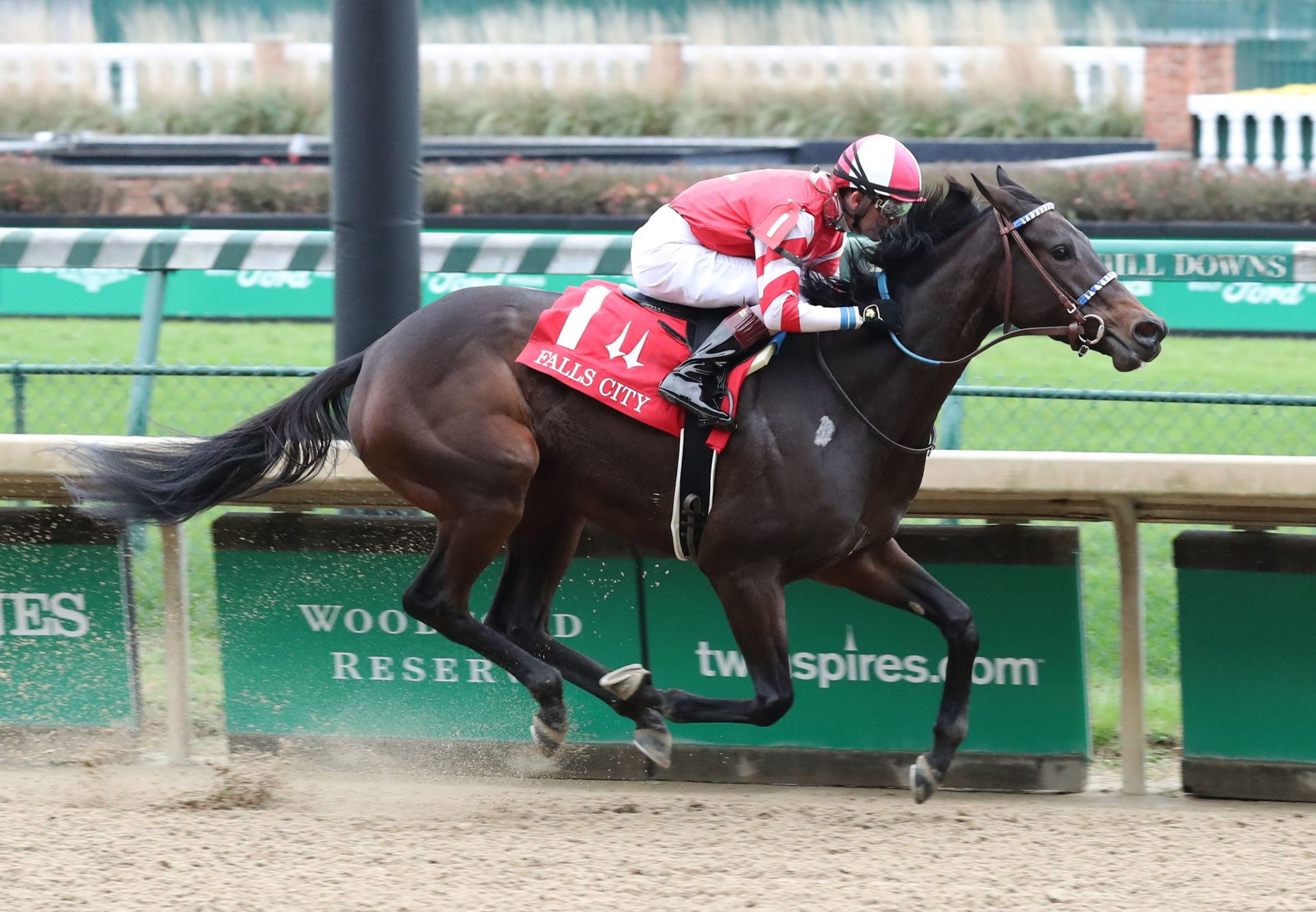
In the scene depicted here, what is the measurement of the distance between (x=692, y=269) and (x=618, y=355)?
12.1 inches

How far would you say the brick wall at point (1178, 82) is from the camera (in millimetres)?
16969

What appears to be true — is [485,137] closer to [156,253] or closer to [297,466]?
[156,253]

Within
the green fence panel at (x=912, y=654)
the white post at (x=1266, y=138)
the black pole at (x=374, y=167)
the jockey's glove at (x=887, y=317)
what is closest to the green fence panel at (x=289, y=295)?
the black pole at (x=374, y=167)

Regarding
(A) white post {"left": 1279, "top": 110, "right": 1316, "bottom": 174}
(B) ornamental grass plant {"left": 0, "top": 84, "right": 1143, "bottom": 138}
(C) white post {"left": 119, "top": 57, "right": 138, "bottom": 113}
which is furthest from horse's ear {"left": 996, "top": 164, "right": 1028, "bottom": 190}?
(C) white post {"left": 119, "top": 57, "right": 138, "bottom": 113}

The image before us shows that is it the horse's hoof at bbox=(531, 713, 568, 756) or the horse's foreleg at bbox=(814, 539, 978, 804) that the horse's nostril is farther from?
the horse's hoof at bbox=(531, 713, 568, 756)

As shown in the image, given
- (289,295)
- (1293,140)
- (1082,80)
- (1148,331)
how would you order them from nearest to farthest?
(1148,331)
(289,295)
(1293,140)
(1082,80)

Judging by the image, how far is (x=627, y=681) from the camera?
4.59 m

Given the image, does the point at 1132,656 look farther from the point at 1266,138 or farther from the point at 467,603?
the point at 1266,138

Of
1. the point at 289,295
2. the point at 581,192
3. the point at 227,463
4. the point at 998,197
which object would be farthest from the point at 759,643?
the point at 581,192

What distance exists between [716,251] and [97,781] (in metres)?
2.39

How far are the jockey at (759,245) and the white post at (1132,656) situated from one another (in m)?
1.02

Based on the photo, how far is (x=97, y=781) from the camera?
194 inches

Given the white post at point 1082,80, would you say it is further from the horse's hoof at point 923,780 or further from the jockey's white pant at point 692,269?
the horse's hoof at point 923,780

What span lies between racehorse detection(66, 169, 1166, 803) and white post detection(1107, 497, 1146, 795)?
1.75 ft
